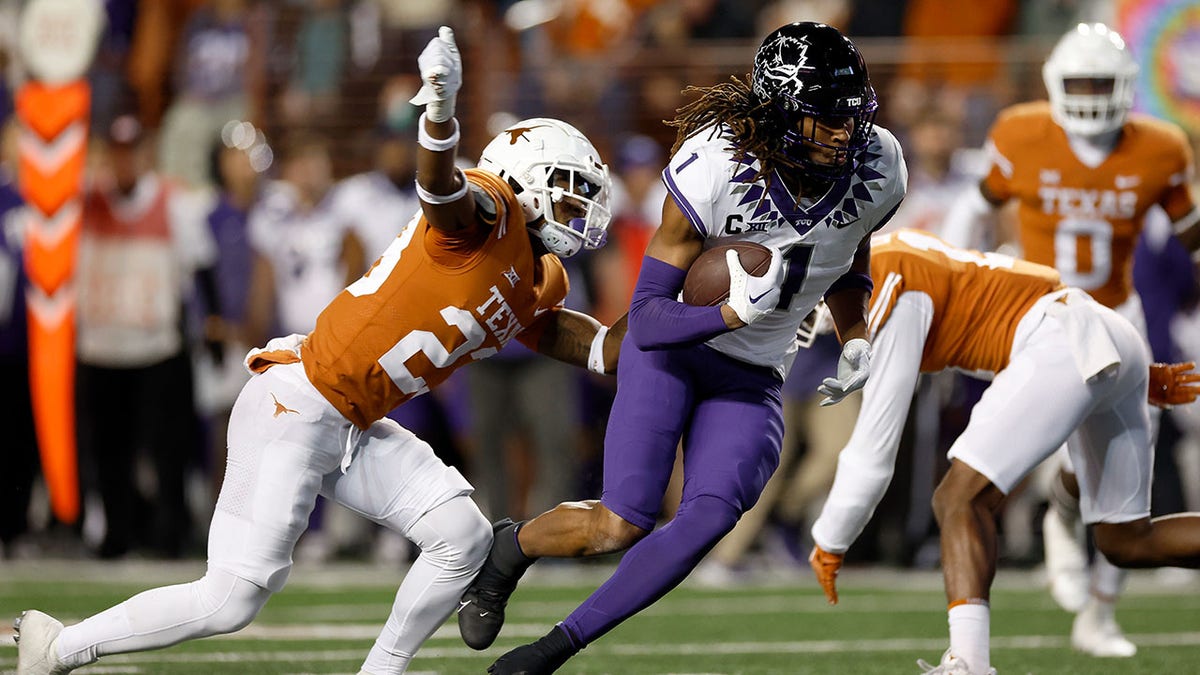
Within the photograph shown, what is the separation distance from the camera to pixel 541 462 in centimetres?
872

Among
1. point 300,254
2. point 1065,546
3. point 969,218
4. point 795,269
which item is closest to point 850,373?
point 795,269

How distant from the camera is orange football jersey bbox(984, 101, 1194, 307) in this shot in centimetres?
636

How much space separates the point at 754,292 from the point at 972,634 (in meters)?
1.13

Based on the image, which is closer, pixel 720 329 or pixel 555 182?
pixel 720 329

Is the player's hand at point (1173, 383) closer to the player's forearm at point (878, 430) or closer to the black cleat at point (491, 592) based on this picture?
the player's forearm at point (878, 430)

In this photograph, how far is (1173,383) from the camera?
5.19m

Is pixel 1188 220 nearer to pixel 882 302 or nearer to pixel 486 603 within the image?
pixel 882 302

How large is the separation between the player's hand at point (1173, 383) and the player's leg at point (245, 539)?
2.50 m

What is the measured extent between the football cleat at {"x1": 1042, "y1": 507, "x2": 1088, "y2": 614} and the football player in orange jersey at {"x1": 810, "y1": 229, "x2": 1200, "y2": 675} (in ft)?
4.53

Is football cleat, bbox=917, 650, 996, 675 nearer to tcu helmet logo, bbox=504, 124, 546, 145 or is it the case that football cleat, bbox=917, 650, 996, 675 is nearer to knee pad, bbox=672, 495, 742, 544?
knee pad, bbox=672, 495, 742, 544

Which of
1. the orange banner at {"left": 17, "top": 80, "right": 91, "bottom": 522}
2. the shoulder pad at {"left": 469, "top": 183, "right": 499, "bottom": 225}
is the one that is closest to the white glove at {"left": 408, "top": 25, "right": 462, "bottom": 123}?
the shoulder pad at {"left": 469, "top": 183, "right": 499, "bottom": 225}

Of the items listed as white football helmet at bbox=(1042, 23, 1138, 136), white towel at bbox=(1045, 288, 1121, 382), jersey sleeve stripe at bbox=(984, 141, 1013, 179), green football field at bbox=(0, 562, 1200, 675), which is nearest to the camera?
white towel at bbox=(1045, 288, 1121, 382)

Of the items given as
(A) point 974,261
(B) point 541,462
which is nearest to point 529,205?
(A) point 974,261

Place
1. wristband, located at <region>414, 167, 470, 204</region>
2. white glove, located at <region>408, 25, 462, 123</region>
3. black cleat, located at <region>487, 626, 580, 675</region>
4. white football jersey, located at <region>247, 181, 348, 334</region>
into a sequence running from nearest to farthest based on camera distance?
Result: 1. white glove, located at <region>408, 25, 462, 123</region>
2. wristband, located at <region>414, 167, 470, 204</region>
3. black cleat, located at <region>487, 626, 580, 675</region>
4. white football jersey, located at <region>247, 181, 348, 334</region>
